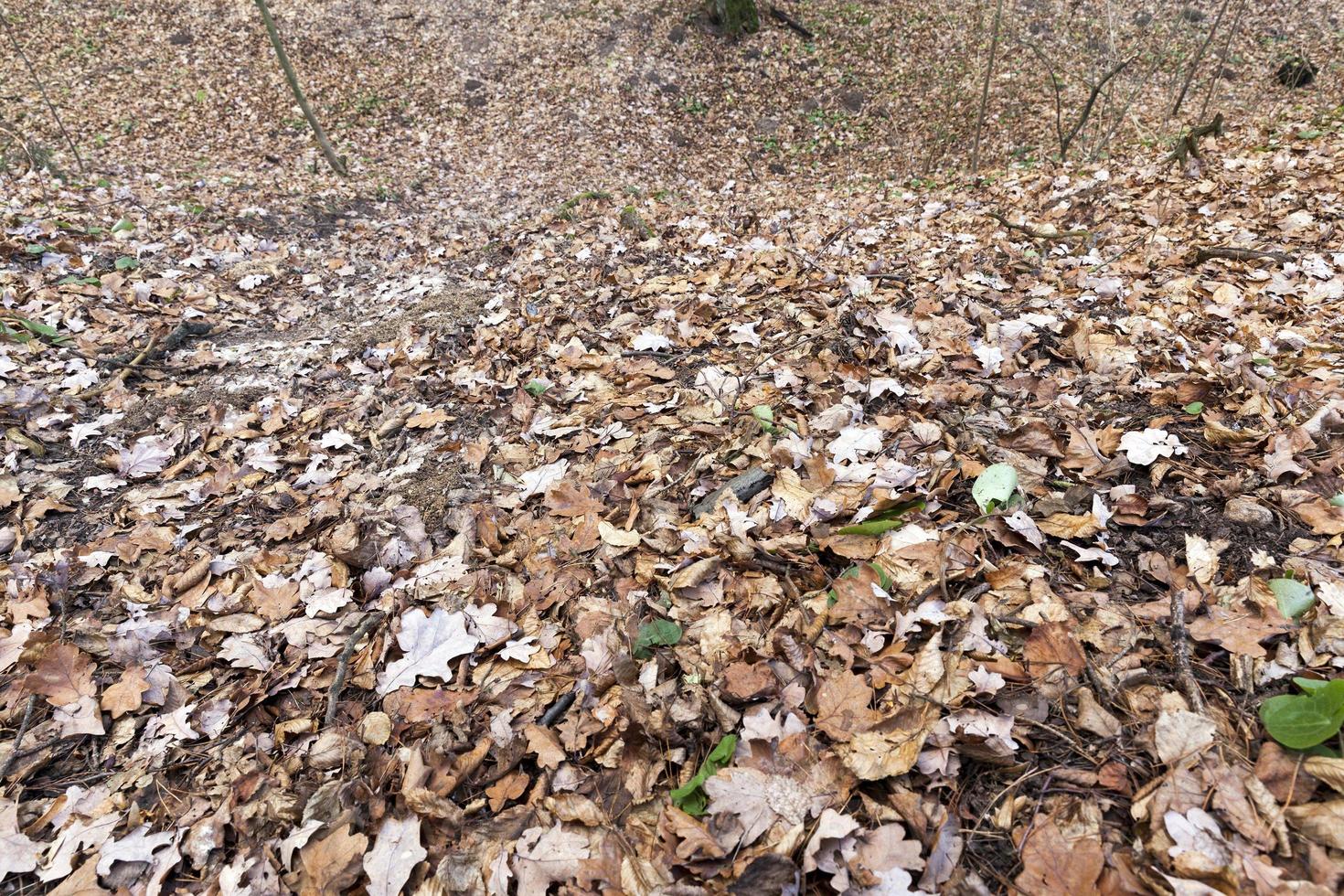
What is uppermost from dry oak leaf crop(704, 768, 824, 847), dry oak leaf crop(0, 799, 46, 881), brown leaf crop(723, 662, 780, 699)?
brown leaf crop(723, 662, 780, 699)

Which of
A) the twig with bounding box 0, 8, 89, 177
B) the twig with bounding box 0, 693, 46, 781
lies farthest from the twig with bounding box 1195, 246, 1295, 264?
the twig with bounding box 0, 8, 89, 177

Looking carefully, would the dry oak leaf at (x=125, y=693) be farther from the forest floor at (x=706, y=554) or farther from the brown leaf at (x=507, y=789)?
the brown leaf at (x=507, y=789)

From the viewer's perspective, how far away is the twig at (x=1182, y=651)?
169cm

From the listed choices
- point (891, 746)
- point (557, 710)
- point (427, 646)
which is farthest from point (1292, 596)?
point (427, 646)

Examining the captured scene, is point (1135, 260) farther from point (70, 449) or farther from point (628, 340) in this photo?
point (70, 449)

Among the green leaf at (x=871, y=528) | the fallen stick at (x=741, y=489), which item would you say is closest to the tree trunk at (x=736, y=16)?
the fallen stick at (x=741, y=489)

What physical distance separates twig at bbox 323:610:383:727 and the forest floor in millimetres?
22

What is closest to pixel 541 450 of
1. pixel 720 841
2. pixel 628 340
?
pixel 628 340

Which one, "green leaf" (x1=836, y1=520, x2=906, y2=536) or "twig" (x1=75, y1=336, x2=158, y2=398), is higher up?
"green leaf" (x1=836, y1=520, x2=906, y2=536)

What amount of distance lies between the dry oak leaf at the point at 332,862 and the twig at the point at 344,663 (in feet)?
1.58

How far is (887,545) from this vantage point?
7.66 feet

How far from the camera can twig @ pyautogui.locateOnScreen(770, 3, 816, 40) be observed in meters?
13.8

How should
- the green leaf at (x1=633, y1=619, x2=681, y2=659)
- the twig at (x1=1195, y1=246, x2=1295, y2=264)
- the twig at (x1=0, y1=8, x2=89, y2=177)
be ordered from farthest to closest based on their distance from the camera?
the twig at (x1=0, y1=8, x2=89, y2=177), the twig at (x1=1195, y1=246, x2=1295, y2=264), the green leaf at (x1=633, y1=619, x2=681, y2=659)

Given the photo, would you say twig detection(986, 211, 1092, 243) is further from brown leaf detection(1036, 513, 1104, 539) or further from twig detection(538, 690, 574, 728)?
twig detection(538, 690, 574, 728)
